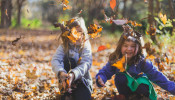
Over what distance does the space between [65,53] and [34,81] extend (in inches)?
35.9

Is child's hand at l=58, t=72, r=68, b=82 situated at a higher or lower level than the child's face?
lower

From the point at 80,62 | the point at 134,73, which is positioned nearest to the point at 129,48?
the point at 134,73

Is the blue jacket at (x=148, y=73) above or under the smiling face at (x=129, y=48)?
under

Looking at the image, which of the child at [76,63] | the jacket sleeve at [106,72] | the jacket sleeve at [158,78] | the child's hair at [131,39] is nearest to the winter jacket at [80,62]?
the child at [76,63]

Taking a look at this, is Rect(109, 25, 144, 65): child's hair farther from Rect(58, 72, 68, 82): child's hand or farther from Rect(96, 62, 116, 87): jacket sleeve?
Rect(58, 72, 68, 82): child's hand

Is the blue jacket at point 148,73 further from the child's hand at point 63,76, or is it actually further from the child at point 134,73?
the child's hand at point 63,76

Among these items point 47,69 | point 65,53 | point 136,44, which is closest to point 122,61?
point 136,44

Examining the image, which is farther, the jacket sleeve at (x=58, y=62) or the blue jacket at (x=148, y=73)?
the jacket sleeve at (x=58, y=62)

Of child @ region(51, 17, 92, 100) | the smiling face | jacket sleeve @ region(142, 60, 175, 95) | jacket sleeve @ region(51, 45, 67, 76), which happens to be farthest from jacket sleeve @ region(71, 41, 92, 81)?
jacket sleeve @ region(142, 60, 175, 95)

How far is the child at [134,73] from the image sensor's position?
182cm

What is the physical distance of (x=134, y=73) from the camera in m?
1.90

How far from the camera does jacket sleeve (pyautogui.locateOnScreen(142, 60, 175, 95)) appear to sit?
5.66ft

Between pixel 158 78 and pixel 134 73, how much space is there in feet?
0.82

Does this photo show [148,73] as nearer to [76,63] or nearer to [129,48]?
[129,48]
